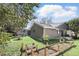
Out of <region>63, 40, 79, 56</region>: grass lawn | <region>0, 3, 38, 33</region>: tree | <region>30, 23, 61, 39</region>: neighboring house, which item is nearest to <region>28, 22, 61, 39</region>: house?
<region>30, 23, 61, 39</region>: neighboring house

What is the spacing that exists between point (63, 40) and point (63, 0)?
0.50 m

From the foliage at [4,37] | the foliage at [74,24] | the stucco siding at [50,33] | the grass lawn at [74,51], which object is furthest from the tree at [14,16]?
the grass lawn at [74,51]

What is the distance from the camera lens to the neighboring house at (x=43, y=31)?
3607 mm

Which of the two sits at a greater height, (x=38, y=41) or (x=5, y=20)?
(x=5, y=20)

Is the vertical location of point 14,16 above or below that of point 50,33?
above

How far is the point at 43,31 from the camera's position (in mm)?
3623

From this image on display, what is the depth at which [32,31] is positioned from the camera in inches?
143

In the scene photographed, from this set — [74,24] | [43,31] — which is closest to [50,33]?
[43,31]

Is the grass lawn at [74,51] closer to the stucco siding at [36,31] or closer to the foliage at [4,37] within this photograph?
the stucco siding at [36,31]

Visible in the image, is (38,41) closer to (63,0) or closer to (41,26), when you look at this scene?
(41,26)

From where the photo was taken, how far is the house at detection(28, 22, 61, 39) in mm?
3607

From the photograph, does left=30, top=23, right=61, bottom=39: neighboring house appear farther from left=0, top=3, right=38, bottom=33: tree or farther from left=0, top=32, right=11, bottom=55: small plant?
left=0, top=32, right=11, bottom=55: small plant

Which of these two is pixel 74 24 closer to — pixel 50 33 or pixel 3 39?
pixel 50 33

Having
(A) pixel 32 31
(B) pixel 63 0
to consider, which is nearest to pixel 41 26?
(A) pixel 32 31
